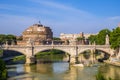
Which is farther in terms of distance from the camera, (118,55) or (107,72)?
(118,55)

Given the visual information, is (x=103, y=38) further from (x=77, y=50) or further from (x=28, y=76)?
(x=28, y=76)

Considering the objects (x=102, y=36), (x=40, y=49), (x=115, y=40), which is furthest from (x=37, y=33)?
(x=115, y=40)

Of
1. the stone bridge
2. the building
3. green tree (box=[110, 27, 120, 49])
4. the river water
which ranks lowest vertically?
the river water

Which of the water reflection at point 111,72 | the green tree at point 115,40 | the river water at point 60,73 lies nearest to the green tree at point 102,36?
the green tree at point 115,40

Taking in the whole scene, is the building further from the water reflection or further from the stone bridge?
the water reflection

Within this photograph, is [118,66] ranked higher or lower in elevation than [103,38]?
lower

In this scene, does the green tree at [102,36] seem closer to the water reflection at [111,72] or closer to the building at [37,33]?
the water reflection at [111,72]

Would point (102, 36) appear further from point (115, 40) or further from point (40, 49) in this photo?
point (40, 49)

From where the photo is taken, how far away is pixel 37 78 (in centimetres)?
3669

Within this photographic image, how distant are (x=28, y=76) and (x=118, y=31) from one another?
1905cm

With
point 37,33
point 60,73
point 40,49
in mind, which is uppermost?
point 37,33

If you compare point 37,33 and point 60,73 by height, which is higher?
point 37,33

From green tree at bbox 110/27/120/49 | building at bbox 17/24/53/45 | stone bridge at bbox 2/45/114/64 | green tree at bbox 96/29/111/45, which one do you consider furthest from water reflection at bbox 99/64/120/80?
building at bbox 17/24/53/45

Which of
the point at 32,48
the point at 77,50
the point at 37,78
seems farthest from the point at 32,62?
the point at 37,78
